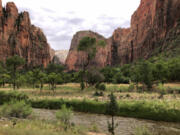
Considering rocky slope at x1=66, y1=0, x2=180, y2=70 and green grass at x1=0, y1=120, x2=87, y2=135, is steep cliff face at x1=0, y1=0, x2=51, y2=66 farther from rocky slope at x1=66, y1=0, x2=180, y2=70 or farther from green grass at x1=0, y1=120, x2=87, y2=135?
green grass at x1=0, y1=120, x2=87, y2=135

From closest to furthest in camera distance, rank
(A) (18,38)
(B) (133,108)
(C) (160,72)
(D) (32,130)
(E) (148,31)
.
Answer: (D) (32,130)
(B) (133,108)
(C) (160,72)
(E) (148,31)
(A) (18,38)

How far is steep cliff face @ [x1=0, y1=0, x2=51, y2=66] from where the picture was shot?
115025 millimetres

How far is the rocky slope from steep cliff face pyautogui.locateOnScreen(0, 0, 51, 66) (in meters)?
61.3

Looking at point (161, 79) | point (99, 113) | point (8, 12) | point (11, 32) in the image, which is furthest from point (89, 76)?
point (8, 12)

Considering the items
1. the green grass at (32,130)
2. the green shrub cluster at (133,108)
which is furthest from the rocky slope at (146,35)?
the green grass at (32,130)

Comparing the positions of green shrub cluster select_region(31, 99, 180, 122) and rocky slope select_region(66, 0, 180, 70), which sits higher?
rocky slope select_region(66, 0, 180, 70)

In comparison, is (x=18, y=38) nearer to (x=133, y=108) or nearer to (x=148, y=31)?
(x=148, y=31)

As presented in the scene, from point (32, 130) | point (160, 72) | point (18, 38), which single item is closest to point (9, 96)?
point (32, 130)

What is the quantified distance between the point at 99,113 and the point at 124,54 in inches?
5243

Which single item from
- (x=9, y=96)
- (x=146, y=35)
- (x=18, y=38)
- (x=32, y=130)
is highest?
(x=18, y=38)

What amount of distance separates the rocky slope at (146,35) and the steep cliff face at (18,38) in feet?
201

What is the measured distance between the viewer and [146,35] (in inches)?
4759

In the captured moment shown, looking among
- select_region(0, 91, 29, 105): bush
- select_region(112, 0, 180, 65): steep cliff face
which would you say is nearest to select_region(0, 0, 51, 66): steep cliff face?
select_region(112, 0, 180, 65): steep cliff face

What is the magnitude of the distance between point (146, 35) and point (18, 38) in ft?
340
